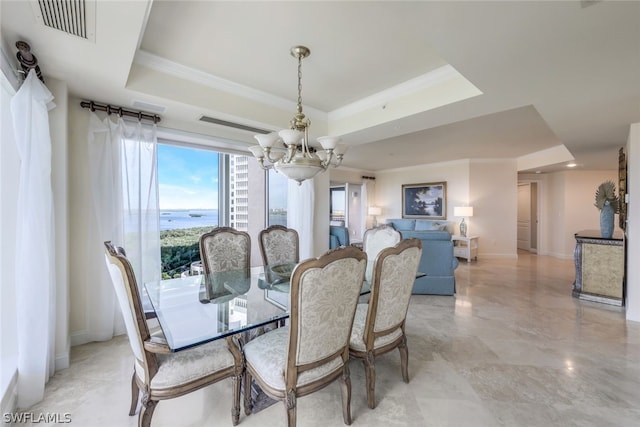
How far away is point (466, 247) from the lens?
642 centimetres

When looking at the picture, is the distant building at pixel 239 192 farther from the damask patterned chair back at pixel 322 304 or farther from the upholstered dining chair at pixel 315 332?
the damask patterned chair back at pixel 322 304

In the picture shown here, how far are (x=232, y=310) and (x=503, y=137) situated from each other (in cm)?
521

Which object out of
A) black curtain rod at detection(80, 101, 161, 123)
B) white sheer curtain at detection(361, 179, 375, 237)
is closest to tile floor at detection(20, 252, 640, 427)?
black curtain rod at detection(80, 101, 161, 123)

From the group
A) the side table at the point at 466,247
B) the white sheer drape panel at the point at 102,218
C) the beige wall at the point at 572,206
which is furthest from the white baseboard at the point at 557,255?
the white sheer drape panel at the point at 102,218

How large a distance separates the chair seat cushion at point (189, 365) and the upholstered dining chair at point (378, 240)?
157 centimetres

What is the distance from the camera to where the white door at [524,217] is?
804 cm

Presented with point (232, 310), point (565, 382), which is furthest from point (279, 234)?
point (565, 382)

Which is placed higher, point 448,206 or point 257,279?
point 448,206

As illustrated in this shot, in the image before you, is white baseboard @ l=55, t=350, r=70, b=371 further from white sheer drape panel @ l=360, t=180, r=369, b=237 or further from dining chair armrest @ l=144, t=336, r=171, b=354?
white sheer drape panel @ l=360, t=180, r=369, b=237

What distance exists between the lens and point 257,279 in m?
2.57

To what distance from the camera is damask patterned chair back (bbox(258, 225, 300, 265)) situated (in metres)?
3.03

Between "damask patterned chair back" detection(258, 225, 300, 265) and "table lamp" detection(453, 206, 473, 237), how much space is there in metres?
4.96

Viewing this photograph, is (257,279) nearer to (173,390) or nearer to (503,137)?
(173,390)

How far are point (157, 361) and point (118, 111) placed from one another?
2444mm
